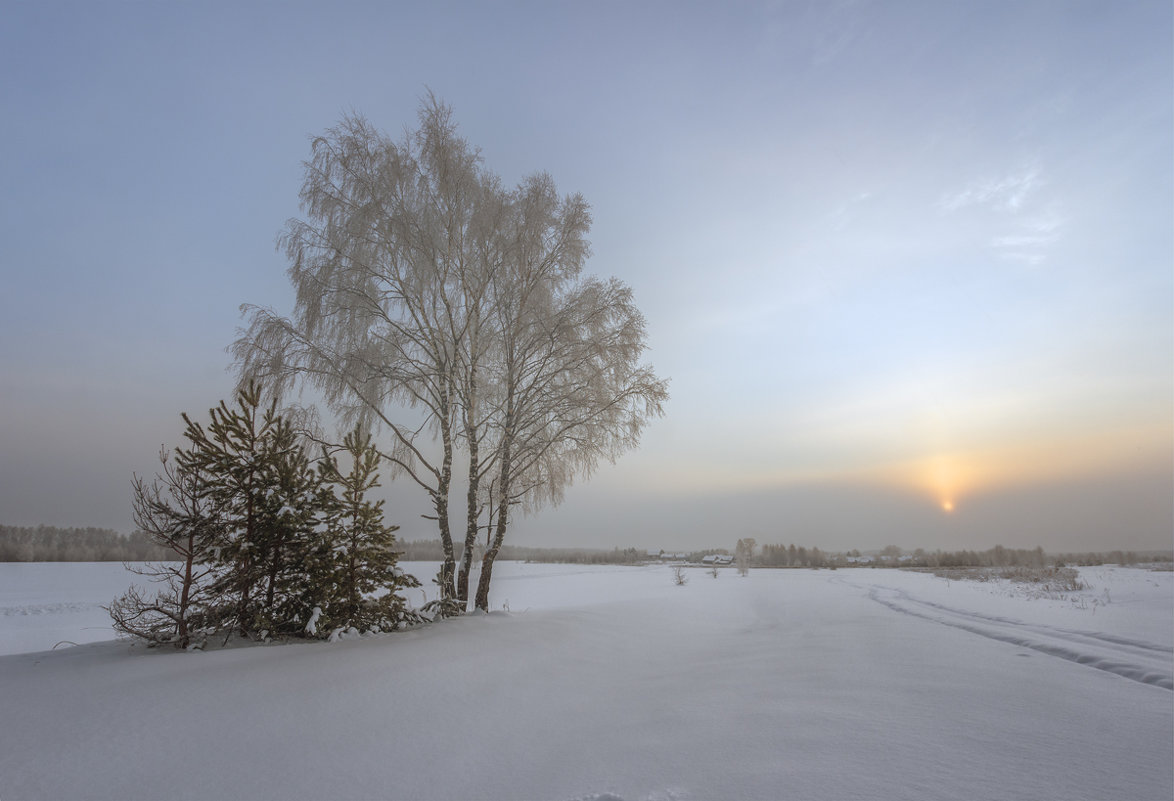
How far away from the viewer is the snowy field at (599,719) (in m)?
2.63

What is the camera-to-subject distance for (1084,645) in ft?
19.4

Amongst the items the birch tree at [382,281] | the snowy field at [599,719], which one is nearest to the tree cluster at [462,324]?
the birch tree at [382,281]

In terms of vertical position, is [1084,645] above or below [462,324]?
below

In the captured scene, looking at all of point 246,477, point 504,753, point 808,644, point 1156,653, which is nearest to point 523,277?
point 246,477

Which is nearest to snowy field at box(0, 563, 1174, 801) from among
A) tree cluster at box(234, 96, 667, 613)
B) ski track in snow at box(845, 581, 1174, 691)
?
ski track in snow at box(845, 581, 1174, 691)

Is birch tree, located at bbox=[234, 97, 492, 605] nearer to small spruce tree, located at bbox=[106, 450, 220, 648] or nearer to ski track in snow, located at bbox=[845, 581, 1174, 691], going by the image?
small spruce tree, located at bbox=[106, 450, 220, 648]

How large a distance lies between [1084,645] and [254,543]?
32.8 ft

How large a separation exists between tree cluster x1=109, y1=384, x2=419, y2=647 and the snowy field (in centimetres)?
63

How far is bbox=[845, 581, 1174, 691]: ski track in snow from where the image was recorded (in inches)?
179

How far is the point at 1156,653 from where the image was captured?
536cm

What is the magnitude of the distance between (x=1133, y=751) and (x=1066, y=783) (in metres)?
0.76

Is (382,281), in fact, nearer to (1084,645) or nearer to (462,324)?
(462,324)

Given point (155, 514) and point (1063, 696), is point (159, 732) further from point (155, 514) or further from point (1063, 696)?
point (1063, 696)

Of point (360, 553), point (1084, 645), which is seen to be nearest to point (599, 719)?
point (360, 553)
